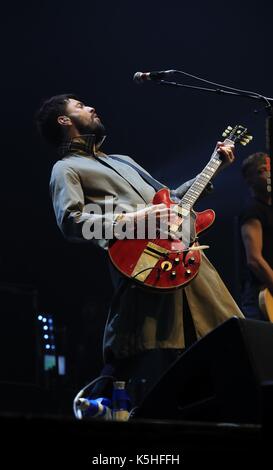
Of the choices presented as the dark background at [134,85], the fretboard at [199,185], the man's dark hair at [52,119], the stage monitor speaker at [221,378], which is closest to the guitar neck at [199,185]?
the fretboard at [199,185]

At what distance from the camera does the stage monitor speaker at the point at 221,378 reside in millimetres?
1845

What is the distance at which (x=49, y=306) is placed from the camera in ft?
21.2

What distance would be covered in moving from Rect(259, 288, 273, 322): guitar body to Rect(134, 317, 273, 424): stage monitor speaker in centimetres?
152

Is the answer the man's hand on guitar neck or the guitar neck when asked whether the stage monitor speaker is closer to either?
the guitar neck

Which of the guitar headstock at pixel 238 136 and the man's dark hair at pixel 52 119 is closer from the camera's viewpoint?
the guitar headstock at pixel 238 136

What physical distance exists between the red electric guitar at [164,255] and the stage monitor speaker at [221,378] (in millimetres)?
829

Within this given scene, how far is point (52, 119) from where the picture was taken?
3512 millimetres

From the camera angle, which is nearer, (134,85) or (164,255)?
(164,255)

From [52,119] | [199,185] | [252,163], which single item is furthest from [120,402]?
[252,163]

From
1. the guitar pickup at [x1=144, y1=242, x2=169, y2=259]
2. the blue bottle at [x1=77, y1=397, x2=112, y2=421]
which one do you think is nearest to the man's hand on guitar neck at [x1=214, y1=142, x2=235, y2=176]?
the guitar pickup at [x1=144, y1=242, x2=169, y2=259]

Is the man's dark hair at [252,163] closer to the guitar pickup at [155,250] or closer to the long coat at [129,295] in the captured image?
the long coat at [129,295]

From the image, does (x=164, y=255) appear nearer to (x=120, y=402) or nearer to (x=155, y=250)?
(x=155, y=250)

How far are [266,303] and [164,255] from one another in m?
0.82

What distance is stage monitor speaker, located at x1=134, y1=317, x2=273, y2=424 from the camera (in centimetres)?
184
